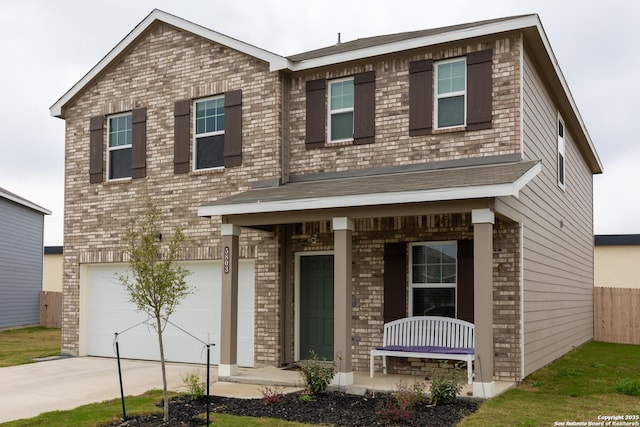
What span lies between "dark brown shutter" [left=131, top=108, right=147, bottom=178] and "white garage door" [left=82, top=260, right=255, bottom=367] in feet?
7.18

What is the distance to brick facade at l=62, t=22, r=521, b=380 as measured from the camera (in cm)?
1120

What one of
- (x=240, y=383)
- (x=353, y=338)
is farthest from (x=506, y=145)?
(x=240, y=383)

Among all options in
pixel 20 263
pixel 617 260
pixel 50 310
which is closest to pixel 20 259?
pixel 20 263

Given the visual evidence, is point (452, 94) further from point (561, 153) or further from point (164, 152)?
point (164, 152)

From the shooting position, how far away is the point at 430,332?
11.2 meters

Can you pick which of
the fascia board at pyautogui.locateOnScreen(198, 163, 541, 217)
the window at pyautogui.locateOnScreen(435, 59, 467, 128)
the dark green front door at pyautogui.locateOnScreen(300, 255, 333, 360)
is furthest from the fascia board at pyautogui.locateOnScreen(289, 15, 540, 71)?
the dark green front door at pyautogui.locateOnScreen(300, 255, 333, 360)

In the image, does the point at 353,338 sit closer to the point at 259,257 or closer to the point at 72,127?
the point at 259,257

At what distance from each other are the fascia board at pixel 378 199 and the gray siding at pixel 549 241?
802 millimetres

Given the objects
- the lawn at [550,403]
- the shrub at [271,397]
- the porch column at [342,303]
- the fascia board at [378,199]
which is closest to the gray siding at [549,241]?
the lawn at [550,403]

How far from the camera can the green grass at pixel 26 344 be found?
15.5 metres

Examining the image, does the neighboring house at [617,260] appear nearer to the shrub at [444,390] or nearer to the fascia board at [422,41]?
the fascia board at [422,41]

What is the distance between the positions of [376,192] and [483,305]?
220 centimetres

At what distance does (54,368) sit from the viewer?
43.9 feet

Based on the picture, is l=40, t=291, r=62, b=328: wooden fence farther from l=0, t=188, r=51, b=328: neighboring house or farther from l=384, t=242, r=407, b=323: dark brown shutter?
l=384, t=242, r=407, b=323: dark brown shutter
